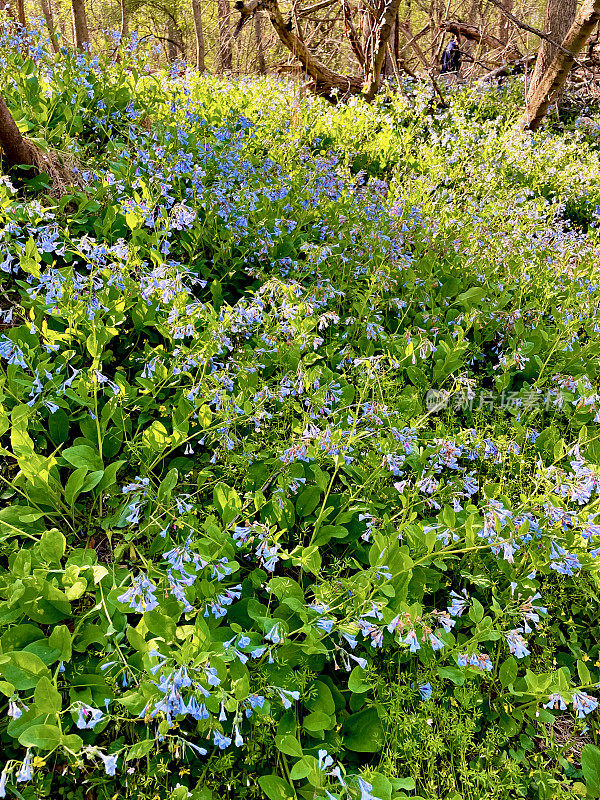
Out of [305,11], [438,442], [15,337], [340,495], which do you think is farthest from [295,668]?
[305,11]

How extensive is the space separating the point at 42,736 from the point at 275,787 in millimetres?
627

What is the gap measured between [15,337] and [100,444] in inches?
27.1

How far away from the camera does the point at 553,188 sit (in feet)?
17.6

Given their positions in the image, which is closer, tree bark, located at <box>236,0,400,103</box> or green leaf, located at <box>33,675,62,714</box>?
green leaf, located at <box>33,675,62,714</box>

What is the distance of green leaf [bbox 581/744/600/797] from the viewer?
5.26 feet

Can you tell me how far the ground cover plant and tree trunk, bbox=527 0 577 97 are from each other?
501 cm

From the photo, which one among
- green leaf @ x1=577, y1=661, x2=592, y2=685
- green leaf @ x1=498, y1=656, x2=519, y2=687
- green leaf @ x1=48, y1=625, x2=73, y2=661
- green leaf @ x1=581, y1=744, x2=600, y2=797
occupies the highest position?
green leaf @ x1=48, y1=625, x2=73, y2=661

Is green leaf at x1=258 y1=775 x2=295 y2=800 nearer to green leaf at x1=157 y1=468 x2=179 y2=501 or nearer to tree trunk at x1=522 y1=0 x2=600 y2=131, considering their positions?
green leaf at x1=157 y1=468 x2=179 y2=501

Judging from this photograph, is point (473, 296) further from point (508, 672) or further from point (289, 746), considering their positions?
point (289, 746)

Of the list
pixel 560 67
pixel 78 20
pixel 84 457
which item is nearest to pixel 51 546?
pixel 84 457

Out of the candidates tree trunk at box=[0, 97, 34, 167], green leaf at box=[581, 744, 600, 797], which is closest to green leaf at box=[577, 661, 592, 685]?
green leaf at box=[581, 744, 600, 797]

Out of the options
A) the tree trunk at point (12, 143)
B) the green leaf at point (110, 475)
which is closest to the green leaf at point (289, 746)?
the green leaf at point (110, 475)

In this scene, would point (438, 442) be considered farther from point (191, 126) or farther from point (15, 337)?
point (191, 126)

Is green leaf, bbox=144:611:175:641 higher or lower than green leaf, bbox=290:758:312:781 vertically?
higher
